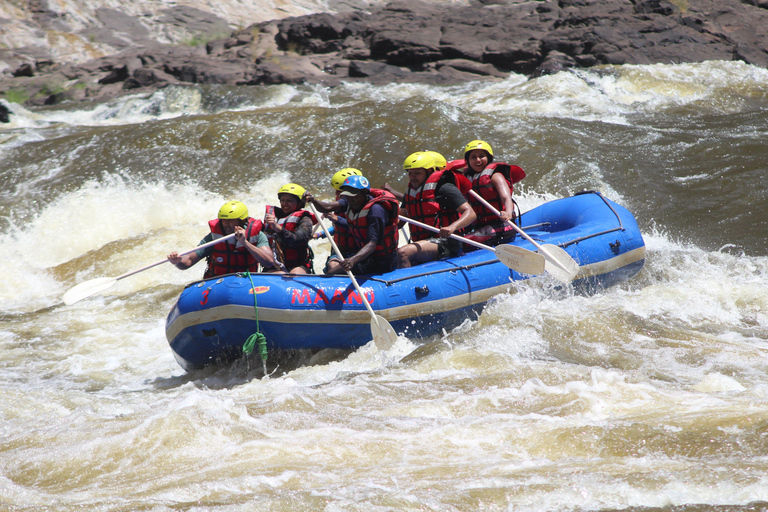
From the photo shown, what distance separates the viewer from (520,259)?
5.57m

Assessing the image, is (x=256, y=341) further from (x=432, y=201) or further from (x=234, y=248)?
(x=432, y=201)

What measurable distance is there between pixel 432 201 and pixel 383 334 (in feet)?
5.14

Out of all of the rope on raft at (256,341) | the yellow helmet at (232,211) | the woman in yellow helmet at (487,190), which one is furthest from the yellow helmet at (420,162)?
the rope on raft at (256,341)

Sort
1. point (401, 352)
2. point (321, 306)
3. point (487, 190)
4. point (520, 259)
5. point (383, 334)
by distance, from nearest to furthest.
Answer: point (383, 334), point (321, 306), point (401, 352), point (520, 259), point (487, 190)

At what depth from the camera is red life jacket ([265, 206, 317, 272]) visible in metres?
5.45

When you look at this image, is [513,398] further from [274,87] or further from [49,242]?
[274,87]

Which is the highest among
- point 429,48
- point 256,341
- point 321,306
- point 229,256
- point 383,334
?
point 429,48

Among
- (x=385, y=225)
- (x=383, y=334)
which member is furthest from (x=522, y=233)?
(x=383, y=334)

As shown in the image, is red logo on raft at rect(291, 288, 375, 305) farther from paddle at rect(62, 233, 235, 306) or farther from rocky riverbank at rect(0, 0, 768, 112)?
rocky riverbank at rect(0, 0, 768, 112)

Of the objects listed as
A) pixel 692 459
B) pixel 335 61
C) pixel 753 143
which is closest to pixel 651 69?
pixel 753 143

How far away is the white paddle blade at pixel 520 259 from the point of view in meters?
5.48

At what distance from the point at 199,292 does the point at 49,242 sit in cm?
485

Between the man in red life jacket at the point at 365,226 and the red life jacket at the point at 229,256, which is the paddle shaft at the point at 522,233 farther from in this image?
the red life jacket at the point at 229,256

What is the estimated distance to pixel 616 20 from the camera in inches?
660
